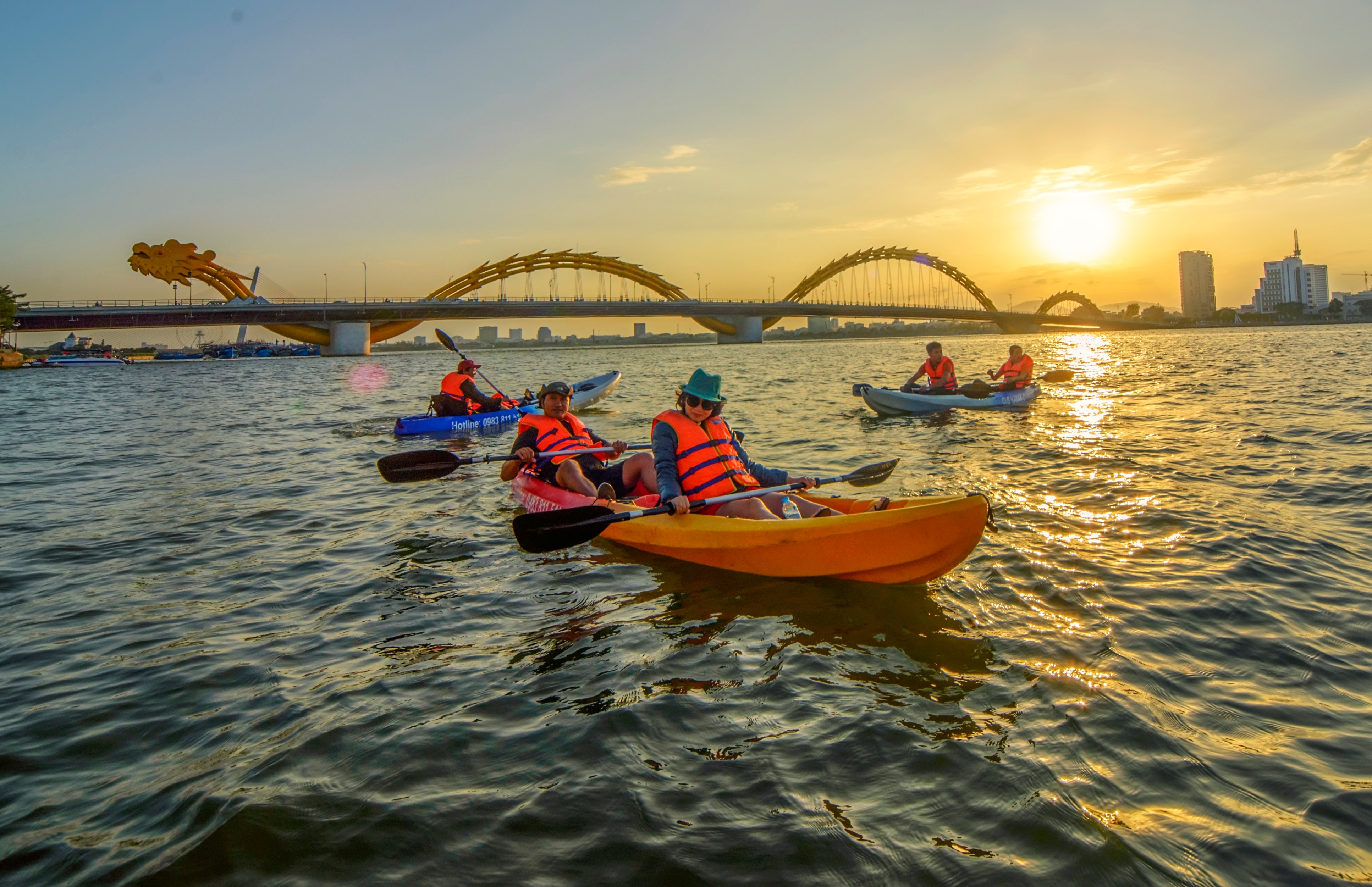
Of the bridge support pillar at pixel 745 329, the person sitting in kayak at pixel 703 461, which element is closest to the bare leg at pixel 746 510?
the person sitting in kayak at pixel 703 461

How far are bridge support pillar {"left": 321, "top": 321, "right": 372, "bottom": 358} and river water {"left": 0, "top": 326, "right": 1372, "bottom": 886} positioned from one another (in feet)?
244

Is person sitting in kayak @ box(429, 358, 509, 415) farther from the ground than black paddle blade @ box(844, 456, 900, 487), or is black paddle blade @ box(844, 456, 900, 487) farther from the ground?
person sitting in kayak @ box(429, 358, 509, 415)

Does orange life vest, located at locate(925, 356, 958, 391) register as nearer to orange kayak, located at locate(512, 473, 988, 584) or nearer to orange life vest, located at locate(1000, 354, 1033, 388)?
orange life vest, located at locate(1000, 354, 1033, 388)

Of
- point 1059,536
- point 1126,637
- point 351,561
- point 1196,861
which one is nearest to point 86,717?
point 351,561

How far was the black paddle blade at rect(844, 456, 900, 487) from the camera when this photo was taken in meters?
6.99

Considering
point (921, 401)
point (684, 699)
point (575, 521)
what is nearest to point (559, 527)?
point (575, 521)

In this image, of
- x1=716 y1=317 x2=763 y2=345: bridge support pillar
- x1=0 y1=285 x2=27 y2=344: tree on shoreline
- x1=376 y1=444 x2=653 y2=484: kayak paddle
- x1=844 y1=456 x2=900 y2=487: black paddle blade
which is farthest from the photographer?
x1=716 y1=317 x2=763 y2=345: bridge support pillar

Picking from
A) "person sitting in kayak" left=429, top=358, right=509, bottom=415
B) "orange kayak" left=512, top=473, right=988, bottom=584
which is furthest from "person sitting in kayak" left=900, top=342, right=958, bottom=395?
"orange kayak" left=512, top=473, right=988, bottom=584

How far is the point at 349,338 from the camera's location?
260ft

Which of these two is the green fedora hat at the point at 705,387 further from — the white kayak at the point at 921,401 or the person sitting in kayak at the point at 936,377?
the person sitting in kayak at the point at 936,377

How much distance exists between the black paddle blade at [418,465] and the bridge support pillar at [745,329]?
8876 cm

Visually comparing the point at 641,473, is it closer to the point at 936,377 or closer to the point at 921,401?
the point at 921,401

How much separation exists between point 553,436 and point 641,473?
1.32 meters

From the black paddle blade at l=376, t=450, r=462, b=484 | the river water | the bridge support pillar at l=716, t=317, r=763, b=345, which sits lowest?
the river water
